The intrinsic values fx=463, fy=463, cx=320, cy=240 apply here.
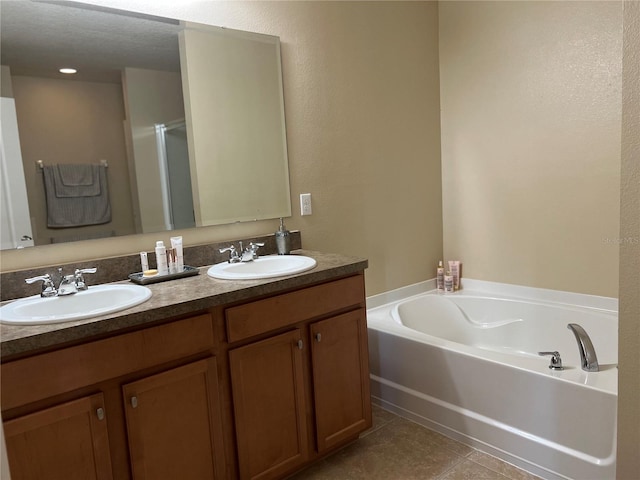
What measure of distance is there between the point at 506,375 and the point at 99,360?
5.01ft

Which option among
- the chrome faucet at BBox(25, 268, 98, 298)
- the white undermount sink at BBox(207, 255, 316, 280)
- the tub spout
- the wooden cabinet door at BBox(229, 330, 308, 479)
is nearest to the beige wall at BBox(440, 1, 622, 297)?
the tub spout

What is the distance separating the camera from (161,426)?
56.4 inches

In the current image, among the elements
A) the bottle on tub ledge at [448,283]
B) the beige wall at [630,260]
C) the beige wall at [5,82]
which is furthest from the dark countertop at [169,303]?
the bottle on tub ledge at [448,283]

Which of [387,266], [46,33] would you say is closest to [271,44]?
[46,33]

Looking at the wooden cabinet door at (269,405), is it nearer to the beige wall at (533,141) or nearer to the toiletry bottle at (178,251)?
the toiletry bottle at (178,251)

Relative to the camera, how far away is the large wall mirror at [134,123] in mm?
1613

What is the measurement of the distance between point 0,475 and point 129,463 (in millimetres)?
486

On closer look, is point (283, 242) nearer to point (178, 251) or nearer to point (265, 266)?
point (265, 266)

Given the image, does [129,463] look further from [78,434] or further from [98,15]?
[98,15]

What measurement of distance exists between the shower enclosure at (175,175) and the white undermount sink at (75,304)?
41 centimetres

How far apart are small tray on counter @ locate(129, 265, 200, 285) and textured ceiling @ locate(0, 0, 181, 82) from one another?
0.76 m

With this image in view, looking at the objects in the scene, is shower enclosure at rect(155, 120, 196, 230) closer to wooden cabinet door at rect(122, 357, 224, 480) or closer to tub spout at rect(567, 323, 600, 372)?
wooden cabinet door at rect(122, 357, 224, 480)

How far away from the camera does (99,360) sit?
1296 mm

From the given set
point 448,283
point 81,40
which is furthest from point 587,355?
point 81,40
